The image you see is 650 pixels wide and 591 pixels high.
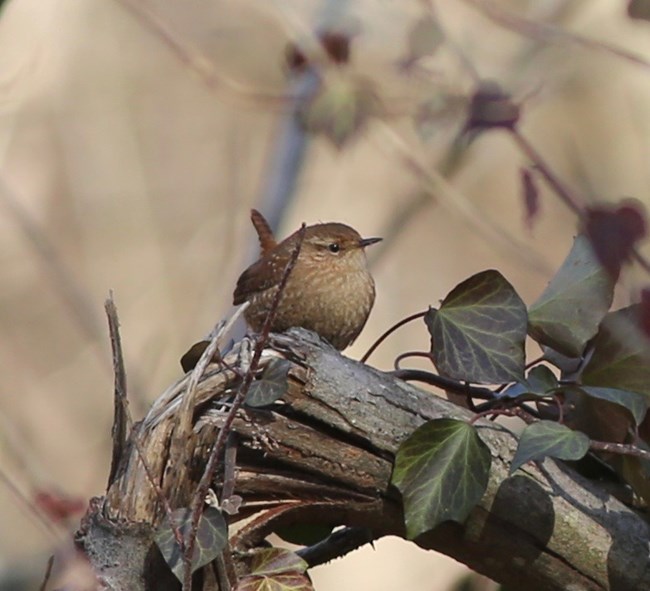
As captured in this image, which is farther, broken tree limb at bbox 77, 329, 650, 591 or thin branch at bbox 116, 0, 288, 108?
thin branch at bbox 116, 0, 288, 108

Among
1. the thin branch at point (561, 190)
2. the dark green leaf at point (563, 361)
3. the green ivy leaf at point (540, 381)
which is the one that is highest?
the thin branch at point (561, 190)

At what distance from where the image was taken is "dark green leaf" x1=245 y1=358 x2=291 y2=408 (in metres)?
1.72

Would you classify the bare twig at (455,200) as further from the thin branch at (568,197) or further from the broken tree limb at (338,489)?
the thin branch at (568,197)

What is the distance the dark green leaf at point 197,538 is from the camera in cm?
163

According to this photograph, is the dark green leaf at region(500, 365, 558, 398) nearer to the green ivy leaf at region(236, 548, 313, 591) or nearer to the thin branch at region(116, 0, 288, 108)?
the green ivy leaf at region(236, 548, 313, 591)

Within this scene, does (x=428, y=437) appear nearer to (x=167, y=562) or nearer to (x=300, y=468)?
(x=300, y=468)

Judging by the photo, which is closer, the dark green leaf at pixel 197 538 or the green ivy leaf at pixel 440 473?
the dark green leaf at pixel 197 538

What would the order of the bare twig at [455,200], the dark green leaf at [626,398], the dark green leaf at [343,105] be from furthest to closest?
1. the dark green leaf at [343,105]
2. the bare twig at [455,200]
3. the dark green leaf at [626,398]

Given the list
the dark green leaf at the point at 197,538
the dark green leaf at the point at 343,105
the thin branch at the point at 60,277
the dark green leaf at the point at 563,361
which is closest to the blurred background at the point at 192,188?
the thin branch at the point at 60,277

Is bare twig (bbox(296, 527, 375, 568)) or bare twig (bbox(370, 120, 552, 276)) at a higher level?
bare twig (bbox(370, 120, 552, 276))

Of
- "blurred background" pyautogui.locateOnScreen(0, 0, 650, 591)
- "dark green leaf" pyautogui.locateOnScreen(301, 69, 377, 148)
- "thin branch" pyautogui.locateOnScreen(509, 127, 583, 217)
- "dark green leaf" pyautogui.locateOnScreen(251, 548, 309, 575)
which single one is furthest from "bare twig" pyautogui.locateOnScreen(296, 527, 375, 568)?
"blurred background" pyautogui.locateOnScreen(0, 0, 650, 591)

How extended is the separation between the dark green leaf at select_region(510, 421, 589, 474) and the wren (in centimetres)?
96

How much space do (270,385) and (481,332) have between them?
425 mm

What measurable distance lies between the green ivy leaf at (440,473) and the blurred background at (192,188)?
2.15 m
